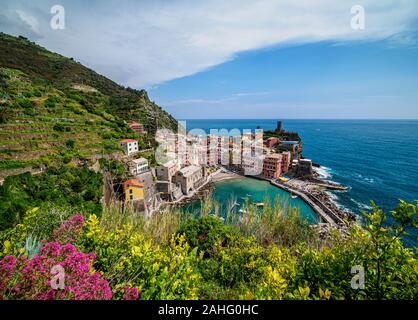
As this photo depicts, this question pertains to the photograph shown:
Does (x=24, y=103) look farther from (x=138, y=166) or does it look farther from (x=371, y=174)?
(x=371, y=174)

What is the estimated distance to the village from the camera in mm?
18986

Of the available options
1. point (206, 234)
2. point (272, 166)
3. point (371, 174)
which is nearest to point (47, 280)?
point (206, 234)

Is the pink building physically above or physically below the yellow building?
above

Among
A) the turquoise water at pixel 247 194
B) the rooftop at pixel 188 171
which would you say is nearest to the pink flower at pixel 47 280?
the turquoise water at pixel 247 194

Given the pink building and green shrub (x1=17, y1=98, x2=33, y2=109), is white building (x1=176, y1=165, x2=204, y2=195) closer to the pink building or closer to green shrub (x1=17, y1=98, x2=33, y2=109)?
green shrub (x1=17, y1=98, x2=33, y2=109)

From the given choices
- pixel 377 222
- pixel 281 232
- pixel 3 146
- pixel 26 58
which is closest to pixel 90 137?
pixel 3 146

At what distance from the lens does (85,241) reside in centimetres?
259

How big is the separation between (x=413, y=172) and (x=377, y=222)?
39.3 m

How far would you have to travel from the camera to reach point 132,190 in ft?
56.5

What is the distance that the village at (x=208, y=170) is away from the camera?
62.3ft

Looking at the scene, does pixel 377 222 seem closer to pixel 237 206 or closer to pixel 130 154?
pixel 237 206

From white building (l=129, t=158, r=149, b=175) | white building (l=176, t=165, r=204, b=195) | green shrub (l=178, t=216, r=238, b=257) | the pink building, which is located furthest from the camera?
the pink building

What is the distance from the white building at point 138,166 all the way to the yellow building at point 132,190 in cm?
324

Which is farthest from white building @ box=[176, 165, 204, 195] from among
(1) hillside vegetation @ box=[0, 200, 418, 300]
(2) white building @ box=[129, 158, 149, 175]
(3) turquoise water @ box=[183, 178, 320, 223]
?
(1) hillside vegetation @ box=[0, 200, 418, 300]
